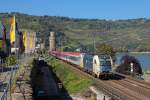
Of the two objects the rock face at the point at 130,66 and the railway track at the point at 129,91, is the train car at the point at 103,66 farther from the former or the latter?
the rock face at the point at 130,66

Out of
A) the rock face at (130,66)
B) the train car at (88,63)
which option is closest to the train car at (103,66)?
the train car at (88,63)

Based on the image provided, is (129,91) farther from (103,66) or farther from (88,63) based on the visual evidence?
(88,63)

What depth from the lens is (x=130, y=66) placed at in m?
82.7

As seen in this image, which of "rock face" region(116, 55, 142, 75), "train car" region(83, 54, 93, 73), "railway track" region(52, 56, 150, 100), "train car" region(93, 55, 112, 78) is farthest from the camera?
"rock face" region(116, 55, 142, 75)

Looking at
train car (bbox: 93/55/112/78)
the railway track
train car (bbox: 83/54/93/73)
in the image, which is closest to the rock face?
train car (bbox: 83/54/93/73)

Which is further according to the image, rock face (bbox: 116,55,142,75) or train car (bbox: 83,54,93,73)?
rock face (bbox: 116,55,142,75)

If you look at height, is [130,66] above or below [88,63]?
below

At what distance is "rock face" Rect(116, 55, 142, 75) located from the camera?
8031cm

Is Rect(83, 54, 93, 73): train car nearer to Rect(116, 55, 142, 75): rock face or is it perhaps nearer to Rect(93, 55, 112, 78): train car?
Rect(93, 55, 112, 78): train car

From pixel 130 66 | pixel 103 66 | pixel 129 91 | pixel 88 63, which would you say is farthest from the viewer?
pixel 130 66

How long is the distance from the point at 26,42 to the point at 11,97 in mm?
29879

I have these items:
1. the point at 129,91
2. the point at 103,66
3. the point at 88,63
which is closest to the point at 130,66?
the point at 88,63

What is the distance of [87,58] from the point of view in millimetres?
72250

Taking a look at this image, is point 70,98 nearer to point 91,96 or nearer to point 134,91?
point 91,96
